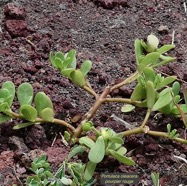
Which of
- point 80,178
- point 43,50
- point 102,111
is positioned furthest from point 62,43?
point 80,178

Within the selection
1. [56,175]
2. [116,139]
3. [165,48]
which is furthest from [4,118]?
[165,48]

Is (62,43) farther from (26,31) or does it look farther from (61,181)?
(61,181)

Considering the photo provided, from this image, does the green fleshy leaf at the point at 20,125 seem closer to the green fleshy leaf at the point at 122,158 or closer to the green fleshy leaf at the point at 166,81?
the green fleshy leaf at the point at 122,158

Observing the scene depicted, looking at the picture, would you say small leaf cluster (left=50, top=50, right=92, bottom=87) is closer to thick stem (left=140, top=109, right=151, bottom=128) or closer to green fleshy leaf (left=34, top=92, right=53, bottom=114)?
green fleshy leaf (left=34, top=92, right=53, bottom=114)

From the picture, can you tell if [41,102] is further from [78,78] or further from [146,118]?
[146,118]

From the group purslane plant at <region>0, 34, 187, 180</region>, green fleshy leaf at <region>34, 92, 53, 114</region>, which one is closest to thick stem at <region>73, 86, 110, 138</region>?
purslane plant at <region>0, 34, 187, 180</region>
